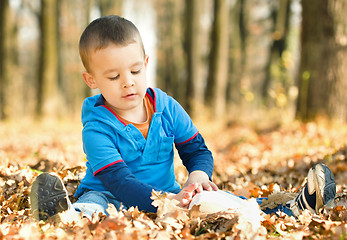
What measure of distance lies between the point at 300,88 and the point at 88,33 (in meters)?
5.76

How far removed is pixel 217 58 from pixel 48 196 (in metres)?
10.1

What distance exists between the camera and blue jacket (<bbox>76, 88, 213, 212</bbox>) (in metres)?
2.45

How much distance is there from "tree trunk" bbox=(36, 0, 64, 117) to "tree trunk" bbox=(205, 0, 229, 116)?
4977 mm

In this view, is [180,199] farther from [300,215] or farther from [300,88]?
[300,88]

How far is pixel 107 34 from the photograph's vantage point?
2.45 m

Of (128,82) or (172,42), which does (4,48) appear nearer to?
(128,82)

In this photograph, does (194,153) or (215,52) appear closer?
(194,153)

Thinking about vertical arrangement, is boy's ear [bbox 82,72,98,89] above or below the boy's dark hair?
below

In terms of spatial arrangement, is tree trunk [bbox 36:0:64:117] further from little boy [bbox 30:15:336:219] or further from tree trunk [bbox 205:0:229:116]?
little boy [bbox 30:15:336:219]

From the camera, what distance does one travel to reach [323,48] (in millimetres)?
6930

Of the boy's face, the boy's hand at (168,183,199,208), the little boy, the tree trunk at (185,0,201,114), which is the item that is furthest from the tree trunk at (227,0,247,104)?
the boy's hand at (168,183,199,208)

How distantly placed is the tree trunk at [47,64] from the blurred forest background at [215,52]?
3 cm

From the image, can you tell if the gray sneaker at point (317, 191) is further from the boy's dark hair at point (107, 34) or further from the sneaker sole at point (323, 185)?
the boy's dark hair at point (107, 34)

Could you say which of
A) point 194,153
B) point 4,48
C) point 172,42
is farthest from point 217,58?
point 172,42
